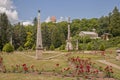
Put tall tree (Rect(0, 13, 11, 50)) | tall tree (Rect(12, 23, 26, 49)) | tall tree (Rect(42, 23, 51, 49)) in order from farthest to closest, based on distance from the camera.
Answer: tall tree (Rect(12, 23, 26, 49)) → tall tree (Rect(42, 23, 51, 49)) → tall tree (Rect(0, 13, 11, 50))

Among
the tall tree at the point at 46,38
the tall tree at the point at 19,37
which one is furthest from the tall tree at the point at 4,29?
the tall tree at the point at 46,38

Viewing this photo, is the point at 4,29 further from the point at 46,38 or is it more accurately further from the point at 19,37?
the point at 46,38

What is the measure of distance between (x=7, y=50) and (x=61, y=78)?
34.6m

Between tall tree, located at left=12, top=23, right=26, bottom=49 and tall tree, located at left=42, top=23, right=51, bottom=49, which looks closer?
tall tree, located at left=42, top=23, right=51, bottom=49

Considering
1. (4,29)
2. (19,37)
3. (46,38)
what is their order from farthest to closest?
(19,37) < (46,38) < (4,29)

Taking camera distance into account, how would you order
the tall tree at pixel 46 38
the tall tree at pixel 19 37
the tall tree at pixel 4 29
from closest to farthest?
the tall tree at pixel 4 29 → the tall tree at pixel 46 38 → the tall tree at pixel 19 37

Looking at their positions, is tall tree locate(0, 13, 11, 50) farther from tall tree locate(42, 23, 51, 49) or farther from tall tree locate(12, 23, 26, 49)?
tall tree locate(42, 23, 51, 49)

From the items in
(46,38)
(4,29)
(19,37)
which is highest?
(4,29)

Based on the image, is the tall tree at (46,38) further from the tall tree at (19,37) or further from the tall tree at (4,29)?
the tall tree at (4,29)

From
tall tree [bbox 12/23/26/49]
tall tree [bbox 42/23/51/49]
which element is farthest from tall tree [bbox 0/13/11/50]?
tall tree [bbox 42/23/51/49]

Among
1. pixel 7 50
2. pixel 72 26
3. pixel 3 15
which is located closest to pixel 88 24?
pixel 72 26

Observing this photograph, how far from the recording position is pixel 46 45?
75375mm

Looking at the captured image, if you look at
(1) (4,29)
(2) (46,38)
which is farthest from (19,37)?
(2) (46,38)

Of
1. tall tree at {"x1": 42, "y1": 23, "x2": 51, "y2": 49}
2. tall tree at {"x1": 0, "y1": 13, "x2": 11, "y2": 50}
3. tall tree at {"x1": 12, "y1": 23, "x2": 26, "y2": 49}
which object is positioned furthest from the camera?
tall tree at {"x1": 12, "y1": 23, "x2": 26, "y2": 49}
